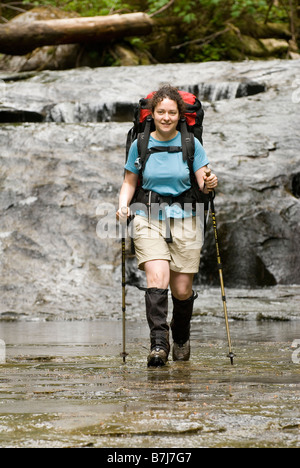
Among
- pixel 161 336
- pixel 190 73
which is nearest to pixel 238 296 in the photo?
pixel 161 336

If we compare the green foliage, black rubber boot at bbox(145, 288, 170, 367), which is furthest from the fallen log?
black rubber boot at bbox(145, 288, 170, 367)

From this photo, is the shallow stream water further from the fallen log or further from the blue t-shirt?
the fallen log

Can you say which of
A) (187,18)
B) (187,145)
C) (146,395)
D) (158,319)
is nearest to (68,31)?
(187,18)

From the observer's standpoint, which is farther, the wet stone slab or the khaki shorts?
the khaki shorts

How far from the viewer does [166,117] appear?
582cm

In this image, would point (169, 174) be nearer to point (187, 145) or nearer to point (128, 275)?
point (187, 145)

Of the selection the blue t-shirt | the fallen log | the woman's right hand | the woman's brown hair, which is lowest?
the fallen log

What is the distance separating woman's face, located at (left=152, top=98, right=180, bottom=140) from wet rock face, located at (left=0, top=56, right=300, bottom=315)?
5.10 m

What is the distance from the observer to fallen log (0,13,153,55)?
1994 cm

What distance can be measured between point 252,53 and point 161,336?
19608mm

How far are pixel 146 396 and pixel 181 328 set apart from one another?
1.98 m

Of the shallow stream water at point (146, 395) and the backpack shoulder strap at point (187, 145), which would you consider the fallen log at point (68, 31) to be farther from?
the backpack shoulder strap at point (187, 145)

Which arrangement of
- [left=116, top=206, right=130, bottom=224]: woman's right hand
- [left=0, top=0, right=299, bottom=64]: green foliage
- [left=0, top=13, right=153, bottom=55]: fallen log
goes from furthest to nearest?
[left=0, top=0, right=299, bottom=64]: green foliage < [left=0, top=13, right=153, bottom=55]: fallen log < [left=116, top=206, right=130, bottom=224]: woman's right hand

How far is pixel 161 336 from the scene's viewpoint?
5656mm
